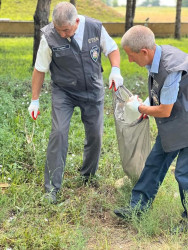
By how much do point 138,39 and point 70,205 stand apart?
1.56 m

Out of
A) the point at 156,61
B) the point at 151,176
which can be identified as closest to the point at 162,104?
the point at 156,61

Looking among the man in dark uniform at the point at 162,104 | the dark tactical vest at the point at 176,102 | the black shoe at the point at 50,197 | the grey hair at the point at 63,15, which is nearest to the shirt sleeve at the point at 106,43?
the grey hair at the point at 63,15

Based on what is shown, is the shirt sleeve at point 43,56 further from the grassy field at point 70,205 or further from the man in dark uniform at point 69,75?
the grassy field at point 70,205

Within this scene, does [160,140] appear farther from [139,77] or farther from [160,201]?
[139,77]

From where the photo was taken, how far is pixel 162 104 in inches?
134

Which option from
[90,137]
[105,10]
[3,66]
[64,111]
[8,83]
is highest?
[64,111]

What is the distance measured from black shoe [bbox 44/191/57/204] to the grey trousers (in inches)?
2.1

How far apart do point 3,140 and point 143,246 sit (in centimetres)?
215

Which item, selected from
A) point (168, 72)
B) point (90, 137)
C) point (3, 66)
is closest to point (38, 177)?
point (90, 137)

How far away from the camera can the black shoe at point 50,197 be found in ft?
13.4

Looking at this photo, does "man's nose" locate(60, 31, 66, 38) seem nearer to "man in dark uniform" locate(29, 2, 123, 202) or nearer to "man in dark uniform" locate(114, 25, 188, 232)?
"man in dark uniform" locate(29, 2, 123, 202)

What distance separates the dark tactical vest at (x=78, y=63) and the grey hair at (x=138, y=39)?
2.93 feet

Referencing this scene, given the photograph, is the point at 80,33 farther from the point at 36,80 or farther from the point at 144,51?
the point at 144,51

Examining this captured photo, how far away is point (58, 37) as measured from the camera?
4109 millimetres
